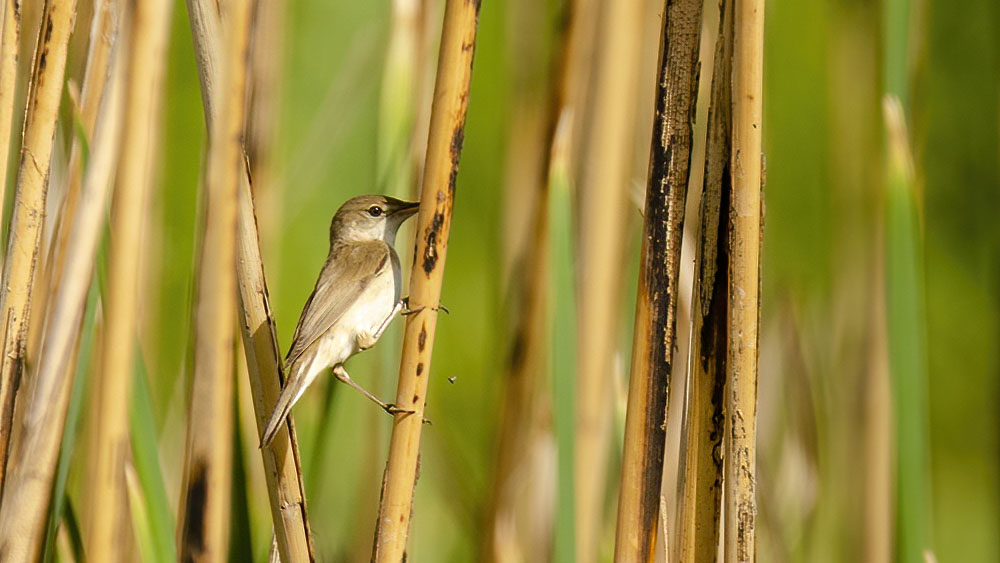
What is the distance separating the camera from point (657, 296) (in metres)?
0.91

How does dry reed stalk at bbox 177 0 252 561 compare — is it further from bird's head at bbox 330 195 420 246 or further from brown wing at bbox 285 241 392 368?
bird's head at bbox 330 195 420 246

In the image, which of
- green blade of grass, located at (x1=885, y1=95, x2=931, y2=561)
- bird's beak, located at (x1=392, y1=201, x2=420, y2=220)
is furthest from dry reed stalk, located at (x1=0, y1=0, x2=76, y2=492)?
green blade of grass, located at (x1=885, y1=95, x2=931, y2=561)

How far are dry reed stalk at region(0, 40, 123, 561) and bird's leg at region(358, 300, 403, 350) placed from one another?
39cm

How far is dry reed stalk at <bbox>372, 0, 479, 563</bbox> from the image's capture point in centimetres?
84

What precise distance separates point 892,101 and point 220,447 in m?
0.78

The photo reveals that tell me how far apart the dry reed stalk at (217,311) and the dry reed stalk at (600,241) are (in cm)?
52

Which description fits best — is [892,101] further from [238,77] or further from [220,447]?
[220,447]

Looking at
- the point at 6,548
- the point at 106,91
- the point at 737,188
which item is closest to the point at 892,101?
the point at 737,188

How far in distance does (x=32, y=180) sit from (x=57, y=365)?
0.72ft

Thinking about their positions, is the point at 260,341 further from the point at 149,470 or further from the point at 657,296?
the point at 657,296

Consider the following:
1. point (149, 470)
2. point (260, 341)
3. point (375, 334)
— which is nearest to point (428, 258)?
point (260, 341)

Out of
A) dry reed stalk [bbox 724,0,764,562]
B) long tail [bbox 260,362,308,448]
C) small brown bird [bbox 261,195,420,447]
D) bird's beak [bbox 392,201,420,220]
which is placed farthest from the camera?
bird's beak [bbox 392,201,420,220]

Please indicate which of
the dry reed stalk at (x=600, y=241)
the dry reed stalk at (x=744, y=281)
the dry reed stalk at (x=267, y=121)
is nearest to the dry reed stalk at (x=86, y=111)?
the dry reed stalk at (x=267, y=121)

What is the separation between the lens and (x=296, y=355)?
49.8 inches
